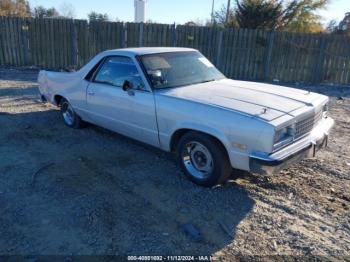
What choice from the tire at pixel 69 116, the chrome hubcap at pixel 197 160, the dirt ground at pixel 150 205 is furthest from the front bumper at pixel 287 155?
the tire at pixel 69 116

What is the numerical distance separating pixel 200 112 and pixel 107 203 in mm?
1475

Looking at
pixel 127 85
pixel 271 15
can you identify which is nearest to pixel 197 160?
pixel 127 85

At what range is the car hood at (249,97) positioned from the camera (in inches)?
147

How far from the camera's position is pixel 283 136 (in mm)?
3621

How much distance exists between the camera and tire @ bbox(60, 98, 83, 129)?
20.5 feet

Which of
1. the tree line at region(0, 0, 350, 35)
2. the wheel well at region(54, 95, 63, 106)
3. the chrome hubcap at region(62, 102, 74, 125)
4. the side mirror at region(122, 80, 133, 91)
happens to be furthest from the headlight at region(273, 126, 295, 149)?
the tree line at region(0, 0, 350, 35)

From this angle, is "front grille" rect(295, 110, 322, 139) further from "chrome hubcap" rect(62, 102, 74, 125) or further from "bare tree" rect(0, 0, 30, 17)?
"bare tree" rect(0, 0, 30, 17)

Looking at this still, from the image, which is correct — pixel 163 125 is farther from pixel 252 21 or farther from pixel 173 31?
pixel 252 21

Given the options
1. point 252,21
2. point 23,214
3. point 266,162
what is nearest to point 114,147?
point 23,214

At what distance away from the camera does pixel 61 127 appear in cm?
646

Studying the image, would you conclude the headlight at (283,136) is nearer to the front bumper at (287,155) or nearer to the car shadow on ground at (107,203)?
the front bumper at (287,155)

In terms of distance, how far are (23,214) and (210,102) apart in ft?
7.82

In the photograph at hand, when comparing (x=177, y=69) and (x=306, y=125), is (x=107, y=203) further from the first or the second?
(x=306, y=125)

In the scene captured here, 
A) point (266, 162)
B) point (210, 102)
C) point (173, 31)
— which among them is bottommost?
point (266, 162)
